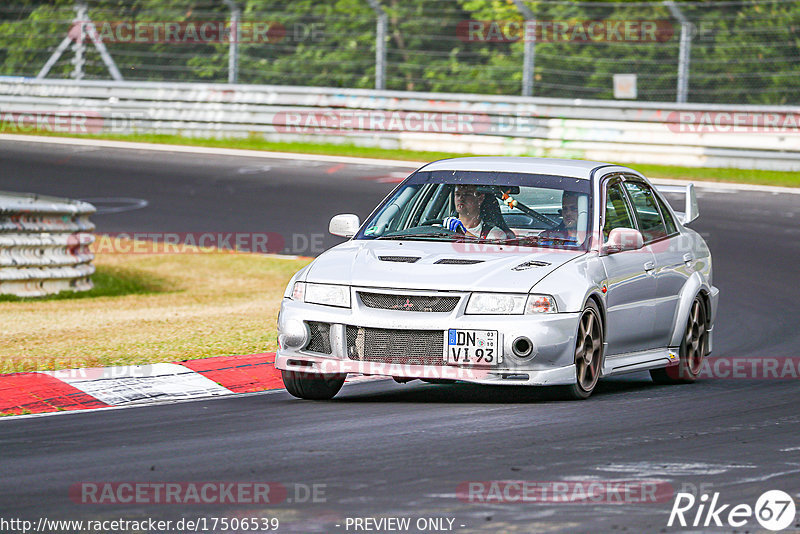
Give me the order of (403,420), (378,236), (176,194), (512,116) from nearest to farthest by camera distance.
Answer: (403,420)
(378,236)
(176,194)
(512,116)

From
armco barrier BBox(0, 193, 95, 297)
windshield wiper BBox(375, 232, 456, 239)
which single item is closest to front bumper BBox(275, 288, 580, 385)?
windshield wiper BBox(375, 232, 456, 239)


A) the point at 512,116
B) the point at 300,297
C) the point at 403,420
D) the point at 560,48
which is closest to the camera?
the point at 403,420

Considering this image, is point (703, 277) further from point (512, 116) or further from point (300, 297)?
point (512, 116)

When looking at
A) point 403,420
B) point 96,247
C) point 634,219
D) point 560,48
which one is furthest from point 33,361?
point 560,48

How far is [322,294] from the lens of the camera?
841 cm

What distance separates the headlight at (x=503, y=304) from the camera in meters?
8.12

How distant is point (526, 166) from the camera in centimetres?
955

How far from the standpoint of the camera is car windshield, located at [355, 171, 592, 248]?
362 inches

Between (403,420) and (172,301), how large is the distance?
7.19 metres

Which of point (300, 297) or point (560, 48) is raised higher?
point (560, 48)

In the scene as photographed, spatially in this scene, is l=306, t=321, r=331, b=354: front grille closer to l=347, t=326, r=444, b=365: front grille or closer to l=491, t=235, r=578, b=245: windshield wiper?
l=347, t=326, r=444, b=365: front grille

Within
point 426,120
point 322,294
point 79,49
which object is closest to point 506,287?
point 322,294

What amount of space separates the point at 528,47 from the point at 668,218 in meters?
16.6

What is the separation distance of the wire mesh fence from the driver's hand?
16132 millimetres
